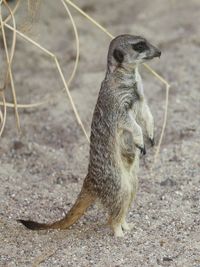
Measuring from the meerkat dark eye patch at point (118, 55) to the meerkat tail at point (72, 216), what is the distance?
1.87 ft

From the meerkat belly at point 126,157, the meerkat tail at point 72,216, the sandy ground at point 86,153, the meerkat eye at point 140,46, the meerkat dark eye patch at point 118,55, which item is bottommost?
the sandy ground at point 86,153

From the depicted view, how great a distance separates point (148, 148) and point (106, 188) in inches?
41.5

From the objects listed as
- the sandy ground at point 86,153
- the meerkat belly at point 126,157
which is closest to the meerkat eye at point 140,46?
the meerkat belly at point 126,157

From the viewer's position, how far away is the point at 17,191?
362cm

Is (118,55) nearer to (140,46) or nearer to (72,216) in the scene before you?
(140,46)

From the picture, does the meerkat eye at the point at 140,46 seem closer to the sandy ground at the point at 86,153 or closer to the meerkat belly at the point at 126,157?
the meerkat belly at the point at 126,157

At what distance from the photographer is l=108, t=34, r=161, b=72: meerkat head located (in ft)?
9.93

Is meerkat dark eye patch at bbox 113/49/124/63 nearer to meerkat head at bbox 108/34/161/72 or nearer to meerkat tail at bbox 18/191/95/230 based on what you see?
meerkat head at bbox 108/34/161/72

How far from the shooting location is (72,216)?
10.2 ft

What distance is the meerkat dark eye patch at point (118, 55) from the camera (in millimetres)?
3033

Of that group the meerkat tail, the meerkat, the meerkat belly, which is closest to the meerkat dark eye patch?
the meerkat

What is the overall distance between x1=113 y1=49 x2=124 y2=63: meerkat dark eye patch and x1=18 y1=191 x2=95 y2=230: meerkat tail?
0.57 metres

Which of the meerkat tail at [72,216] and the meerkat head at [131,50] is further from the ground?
the meerkat head at [131,50]

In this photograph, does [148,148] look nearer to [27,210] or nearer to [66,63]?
[27,210]
